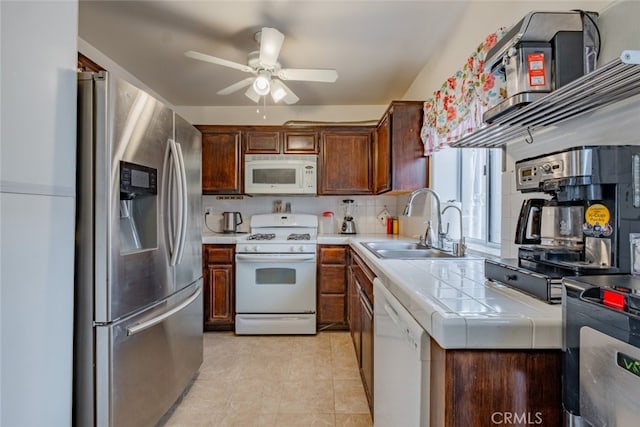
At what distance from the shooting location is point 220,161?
11.1 feet

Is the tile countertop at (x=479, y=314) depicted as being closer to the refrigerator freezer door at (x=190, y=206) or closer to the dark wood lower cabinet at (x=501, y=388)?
the dark wood lower cabinet at (x=501, y=388)

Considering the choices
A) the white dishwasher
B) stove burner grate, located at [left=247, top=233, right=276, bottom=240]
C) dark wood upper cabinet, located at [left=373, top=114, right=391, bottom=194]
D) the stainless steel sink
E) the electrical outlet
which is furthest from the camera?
the electrical outlet

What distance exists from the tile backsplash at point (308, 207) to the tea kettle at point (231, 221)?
9 centimetres

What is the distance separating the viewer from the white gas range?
300cm

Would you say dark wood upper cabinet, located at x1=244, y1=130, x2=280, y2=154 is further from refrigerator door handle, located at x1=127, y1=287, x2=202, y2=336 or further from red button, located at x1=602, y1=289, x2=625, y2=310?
red button, located at x1=602, y1=289, x2=625, y2=310

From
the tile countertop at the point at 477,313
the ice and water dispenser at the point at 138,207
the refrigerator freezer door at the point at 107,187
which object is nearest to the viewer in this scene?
the tile countertop at the point at 477,313

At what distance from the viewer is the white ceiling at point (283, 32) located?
1.93 m

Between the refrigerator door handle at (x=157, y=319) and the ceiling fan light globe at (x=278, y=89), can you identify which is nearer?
the refrigerator door handle at (x=157, y=319)

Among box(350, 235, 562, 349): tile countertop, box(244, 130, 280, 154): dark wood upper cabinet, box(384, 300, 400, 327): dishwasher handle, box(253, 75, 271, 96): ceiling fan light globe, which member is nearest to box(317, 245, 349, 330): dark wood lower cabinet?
box(244, 130, 280, 154): dark wood upper cabinet

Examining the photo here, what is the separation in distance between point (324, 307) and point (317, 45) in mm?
2273

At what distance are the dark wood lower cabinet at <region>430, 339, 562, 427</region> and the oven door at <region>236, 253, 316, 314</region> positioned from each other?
2305 mm

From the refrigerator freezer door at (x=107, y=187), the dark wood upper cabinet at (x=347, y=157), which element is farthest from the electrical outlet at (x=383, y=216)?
the refrigerator freezer door at (x=107, y=187)

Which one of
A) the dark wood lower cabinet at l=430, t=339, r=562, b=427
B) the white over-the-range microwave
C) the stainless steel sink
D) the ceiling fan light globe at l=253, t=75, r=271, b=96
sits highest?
the ceiling fan light globe at l=253, t=75, r=271, b=96

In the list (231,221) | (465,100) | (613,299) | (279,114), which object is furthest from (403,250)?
(279,114)
